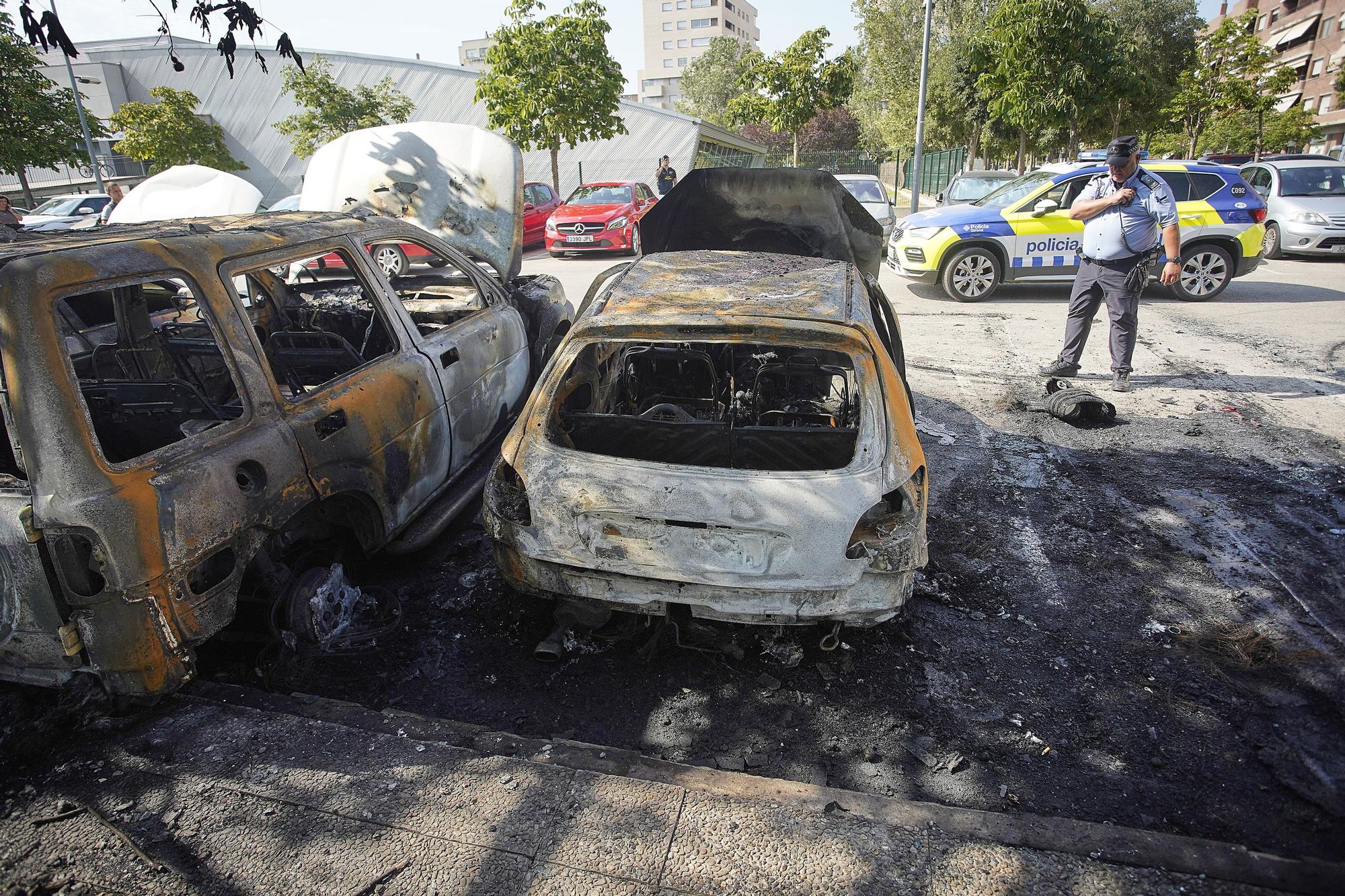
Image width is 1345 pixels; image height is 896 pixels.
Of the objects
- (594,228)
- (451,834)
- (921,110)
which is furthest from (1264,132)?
(451,834)

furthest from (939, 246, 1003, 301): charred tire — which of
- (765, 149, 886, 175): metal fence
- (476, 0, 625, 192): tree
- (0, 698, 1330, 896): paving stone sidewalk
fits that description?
(765, 149, 886, 175): metal fence

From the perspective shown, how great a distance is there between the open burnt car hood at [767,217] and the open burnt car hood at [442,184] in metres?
1.42

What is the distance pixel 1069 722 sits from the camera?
106 inches

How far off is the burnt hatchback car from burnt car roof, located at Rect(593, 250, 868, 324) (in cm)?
1

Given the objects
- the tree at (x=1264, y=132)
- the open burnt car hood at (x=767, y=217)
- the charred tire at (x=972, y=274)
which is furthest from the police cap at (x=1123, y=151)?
the tree at (x=1264, y=132)

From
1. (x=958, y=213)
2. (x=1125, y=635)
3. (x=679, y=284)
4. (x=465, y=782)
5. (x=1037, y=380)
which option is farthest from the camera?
(x=958, y=213)

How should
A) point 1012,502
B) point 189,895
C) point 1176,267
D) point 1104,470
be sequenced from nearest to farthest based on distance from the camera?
point 189,895 → point 1012,502 → point 1104,470 → point 1176,267

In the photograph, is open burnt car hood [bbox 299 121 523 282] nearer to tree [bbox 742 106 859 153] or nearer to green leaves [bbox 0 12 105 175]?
green leaves [bbox 0 12 105 175]

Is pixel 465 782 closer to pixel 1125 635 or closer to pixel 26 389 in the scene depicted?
pixel 26 389

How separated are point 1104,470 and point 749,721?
3380mm

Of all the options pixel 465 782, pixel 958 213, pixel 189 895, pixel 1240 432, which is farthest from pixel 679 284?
pixel 958 213

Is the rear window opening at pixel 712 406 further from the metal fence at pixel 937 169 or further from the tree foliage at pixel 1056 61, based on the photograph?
the metal fence at pixel 937 169

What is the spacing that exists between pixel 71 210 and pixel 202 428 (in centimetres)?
2142

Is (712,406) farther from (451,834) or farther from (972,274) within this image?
(972,274)
